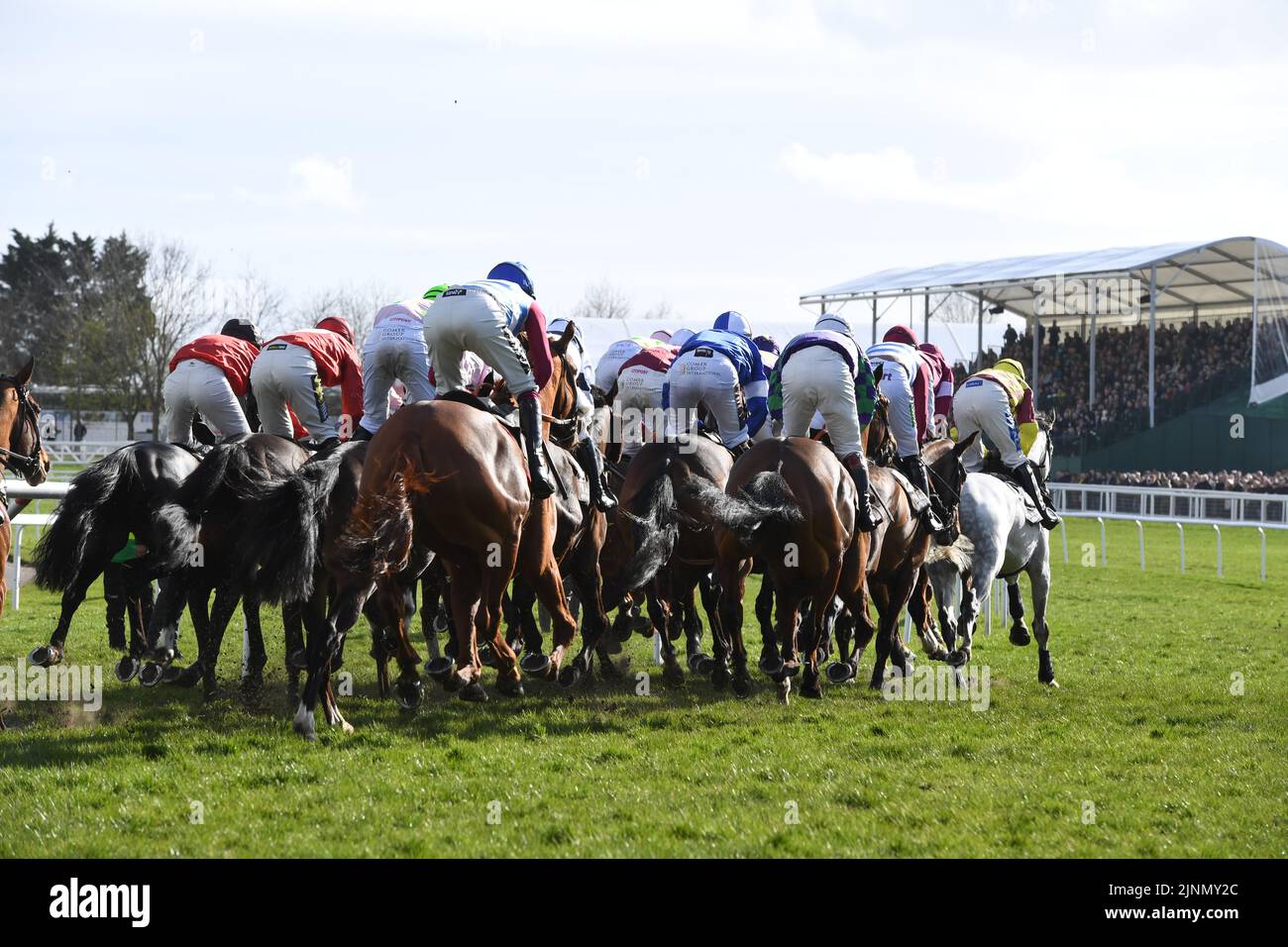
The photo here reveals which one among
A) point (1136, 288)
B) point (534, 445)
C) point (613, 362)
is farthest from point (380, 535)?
point (1136, 288)

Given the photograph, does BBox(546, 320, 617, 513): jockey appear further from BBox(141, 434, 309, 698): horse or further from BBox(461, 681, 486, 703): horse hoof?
BBox(461, 681, 486, 703): horse hoof

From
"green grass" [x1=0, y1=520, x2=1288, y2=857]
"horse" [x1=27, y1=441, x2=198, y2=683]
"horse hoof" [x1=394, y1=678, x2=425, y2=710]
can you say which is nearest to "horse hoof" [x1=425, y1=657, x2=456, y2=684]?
"green grass" [x1=0, y1=520, x2=1288, y2=857]

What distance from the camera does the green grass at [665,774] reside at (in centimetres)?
457

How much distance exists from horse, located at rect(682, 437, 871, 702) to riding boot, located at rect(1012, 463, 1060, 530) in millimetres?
2348

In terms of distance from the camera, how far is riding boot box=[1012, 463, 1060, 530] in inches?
368

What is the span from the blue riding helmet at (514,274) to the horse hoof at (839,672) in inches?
111

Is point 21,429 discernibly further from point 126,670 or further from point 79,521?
point 126,670

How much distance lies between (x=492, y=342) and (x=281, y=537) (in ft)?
4.31

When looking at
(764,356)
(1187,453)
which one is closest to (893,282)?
(1187,453)

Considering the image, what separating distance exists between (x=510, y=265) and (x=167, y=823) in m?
3.40

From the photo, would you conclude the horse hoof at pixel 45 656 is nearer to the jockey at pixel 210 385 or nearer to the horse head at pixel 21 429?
the horse head at pixel 21 429

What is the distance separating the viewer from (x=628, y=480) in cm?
788
